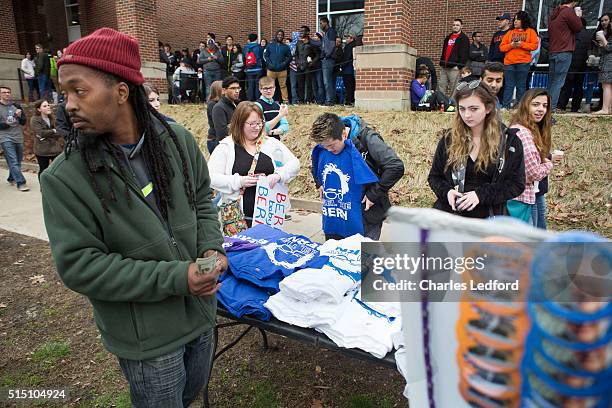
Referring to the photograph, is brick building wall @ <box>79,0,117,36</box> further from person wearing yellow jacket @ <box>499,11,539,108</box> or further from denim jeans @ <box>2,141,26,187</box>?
person wearing yellow jacket @ <box>499,11,539,108</box>

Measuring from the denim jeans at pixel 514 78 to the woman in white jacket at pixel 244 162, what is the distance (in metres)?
6.47

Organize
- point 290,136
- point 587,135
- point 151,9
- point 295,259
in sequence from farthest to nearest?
1. point 151,9
2. point 290,136
3. point 587,135
4. point 295,259

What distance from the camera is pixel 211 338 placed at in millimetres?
1965

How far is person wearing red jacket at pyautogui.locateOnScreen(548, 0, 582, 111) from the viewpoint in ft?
25.7

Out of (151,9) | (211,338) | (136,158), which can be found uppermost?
(151,9)

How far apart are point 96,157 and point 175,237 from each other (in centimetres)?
43

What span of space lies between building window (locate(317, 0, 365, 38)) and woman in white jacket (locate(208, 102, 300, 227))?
45.4ft

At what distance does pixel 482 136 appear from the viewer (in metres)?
2.93

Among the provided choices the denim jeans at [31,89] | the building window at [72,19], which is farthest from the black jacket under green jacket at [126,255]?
the building window at [72,19]

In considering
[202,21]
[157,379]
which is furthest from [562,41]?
[202,21]

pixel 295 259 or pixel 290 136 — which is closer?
pixel 295 259

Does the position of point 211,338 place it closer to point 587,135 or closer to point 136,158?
point 136,158

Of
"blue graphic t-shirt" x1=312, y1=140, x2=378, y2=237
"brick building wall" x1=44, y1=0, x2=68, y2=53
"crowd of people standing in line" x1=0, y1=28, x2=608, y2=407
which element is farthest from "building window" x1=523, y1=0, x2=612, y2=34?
"brick building wall" x1=44, y1=0, x2=68, y2=53

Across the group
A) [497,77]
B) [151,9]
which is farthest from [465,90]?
[151,9]
